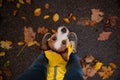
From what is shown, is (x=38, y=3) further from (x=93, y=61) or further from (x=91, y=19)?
(x=93, y=61)

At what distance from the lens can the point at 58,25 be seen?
2697 mm

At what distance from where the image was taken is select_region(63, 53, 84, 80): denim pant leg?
6.44 ft

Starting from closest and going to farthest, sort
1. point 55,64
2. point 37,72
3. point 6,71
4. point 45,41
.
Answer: point 37,72, point 55,64, point 45,41, point 6,71

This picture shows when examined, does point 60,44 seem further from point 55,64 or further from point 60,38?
point 55,64

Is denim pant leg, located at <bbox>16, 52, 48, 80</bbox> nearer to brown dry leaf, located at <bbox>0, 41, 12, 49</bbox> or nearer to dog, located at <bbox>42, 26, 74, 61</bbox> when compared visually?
dog, located at <bbox>42, 26, 74, 61</bbox>

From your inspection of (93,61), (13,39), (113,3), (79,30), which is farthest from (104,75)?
(13,39)

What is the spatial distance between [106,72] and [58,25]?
2.22 ft

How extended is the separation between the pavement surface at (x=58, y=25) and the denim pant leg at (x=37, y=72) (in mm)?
540

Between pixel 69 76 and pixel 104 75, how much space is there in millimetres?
769

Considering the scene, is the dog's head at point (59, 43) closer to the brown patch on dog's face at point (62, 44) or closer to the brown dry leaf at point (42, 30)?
the brown patch on dog's face at point (62, 44)

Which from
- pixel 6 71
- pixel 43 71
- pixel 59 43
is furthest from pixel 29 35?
pixel 43 71

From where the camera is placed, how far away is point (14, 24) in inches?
106

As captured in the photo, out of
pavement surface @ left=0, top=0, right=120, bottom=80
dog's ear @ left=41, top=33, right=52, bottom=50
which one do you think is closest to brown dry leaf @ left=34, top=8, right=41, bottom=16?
pavement surface @ left=0, top=0, right=120, bottom=80

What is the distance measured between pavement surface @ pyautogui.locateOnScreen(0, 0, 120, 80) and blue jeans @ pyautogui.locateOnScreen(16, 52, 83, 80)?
506 mm
